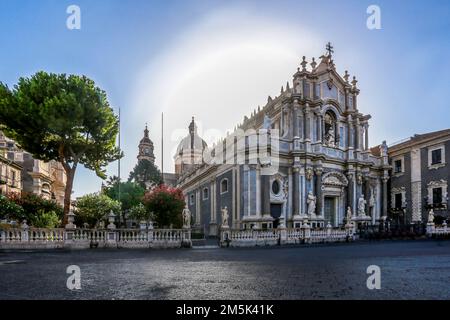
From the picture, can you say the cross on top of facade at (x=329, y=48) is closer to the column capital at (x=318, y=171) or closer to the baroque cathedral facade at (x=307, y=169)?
the baroque cathedral facade at (x=307, y=169)

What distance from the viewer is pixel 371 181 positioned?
34.5 m

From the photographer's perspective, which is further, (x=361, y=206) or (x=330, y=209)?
(x=330, y=209)

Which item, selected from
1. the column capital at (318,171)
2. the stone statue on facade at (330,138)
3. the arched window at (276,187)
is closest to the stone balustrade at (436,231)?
the column capital at (318,171)

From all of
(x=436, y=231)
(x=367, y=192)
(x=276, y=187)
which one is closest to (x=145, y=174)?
(x=276, y=187)

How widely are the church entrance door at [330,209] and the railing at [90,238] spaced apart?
55.4 ft

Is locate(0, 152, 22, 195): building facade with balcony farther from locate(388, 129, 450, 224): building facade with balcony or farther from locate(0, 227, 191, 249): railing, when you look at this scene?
locate(388, 129, 450, 224): building facade with balcony

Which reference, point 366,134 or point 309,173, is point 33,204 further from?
point 366,134

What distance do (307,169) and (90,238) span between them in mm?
18338

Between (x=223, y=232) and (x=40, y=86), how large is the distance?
14558 millimetres

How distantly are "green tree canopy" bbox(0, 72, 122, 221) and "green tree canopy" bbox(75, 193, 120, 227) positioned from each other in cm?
480

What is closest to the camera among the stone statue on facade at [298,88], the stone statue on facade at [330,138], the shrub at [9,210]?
the shrub at [9,210]

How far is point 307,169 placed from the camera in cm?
2912

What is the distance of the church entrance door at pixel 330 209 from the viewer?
3156 cm

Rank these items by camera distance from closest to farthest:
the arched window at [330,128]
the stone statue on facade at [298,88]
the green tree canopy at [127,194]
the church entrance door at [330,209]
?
1. the stone statue on facade at [298,88]
2. the church entrance door at [330,209]
3. the arched window at [330,128]
4. the green tree canopy at [127,194]
